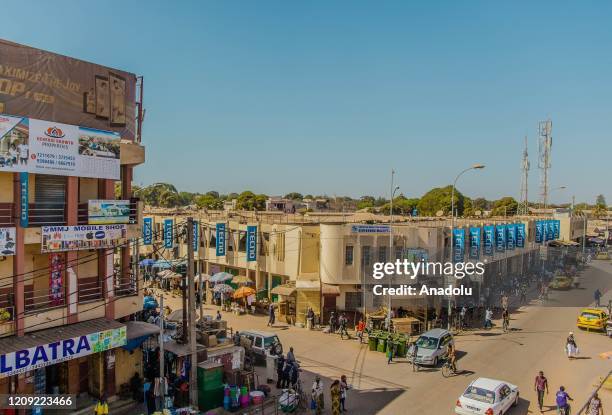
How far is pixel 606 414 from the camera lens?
1897 cm

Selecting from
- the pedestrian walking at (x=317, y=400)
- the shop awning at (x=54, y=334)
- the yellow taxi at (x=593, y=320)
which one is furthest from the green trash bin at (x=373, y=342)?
the yellow taxi at (x=593, y=320)

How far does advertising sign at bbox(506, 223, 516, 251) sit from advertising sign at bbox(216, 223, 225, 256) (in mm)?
26419

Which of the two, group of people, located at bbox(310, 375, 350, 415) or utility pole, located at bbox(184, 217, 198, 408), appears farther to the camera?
group of people, located at bbox(310, 375, 350, 415)

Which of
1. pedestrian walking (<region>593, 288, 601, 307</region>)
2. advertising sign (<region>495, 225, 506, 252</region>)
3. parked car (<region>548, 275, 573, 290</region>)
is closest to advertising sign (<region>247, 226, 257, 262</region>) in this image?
advertising sign (<region>495, 225, 506, 252</region>)

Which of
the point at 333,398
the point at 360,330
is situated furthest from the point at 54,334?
the point at 360,330

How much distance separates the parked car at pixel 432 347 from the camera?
79.9 ft

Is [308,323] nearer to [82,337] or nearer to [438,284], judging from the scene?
[438,284]

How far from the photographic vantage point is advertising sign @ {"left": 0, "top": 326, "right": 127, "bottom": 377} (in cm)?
1498

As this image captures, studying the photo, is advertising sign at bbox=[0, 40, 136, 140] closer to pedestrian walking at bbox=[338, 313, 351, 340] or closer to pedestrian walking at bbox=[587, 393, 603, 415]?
pedestrian walking at bbox=[338, 313, 351, 340]

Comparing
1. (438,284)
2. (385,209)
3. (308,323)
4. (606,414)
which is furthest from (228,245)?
(385,209)

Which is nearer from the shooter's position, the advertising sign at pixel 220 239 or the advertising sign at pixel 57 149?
the advertising sign at pixel 57 149

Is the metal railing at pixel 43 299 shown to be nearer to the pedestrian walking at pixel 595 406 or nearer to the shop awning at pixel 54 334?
the shop awning at pixel 54 334

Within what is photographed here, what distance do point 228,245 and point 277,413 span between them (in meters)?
24.3

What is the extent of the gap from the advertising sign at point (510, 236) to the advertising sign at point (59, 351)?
121 feet
